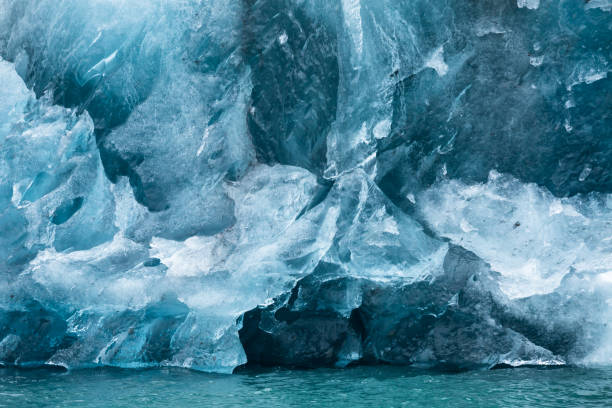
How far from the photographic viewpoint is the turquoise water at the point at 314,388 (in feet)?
12.8

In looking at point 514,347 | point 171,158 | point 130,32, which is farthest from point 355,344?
point 130,32

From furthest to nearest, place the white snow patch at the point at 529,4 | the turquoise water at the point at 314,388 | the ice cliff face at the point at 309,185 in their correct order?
the ice cliff face at the point at 309,185, the white snow patch at the point at 529,4, the turquoise water at the point at 314,388

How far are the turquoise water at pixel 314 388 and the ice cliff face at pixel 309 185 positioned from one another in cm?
27

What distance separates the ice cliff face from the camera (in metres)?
4.55

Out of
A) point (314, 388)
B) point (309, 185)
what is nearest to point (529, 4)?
point (309, 185)

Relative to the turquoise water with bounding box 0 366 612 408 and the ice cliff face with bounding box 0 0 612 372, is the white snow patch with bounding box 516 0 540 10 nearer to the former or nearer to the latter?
the ice cliff face with bounding box 0 0 612 372

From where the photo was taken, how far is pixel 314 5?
185 inches

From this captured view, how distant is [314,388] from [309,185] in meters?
1.54

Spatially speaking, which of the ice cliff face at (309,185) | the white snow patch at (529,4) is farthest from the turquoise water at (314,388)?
the white snow patch at (529,4)

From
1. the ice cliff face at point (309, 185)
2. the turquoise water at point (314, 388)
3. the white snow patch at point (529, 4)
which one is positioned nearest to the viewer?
the turquoise water at point (314, 388)

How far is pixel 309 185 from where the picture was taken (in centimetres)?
486

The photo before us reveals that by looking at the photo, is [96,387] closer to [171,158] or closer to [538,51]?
[171,158]

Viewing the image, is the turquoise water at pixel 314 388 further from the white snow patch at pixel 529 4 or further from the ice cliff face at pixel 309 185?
the white snow patch at pixel 529 4

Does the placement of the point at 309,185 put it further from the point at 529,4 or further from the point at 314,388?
the point at 529,4
